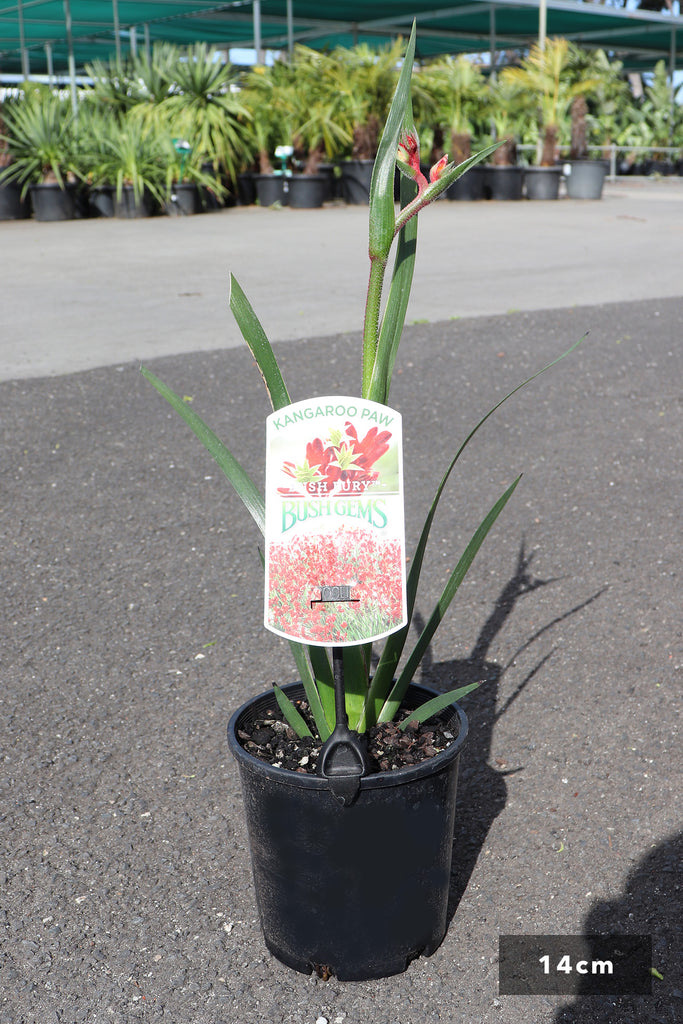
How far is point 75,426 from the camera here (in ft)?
15.7

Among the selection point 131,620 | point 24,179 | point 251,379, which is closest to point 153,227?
point 24,179

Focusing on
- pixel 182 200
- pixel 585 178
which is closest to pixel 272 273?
pixel 182 200

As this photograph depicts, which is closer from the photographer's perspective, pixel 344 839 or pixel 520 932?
pixel 344 839

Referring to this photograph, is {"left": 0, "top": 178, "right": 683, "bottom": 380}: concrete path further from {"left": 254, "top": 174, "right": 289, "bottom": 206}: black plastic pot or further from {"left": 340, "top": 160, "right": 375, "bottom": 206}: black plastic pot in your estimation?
{"left": 340, "top": 160, "right": 375, "bottom": 206}: black plastic pot

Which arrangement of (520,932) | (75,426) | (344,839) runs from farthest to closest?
(75,426) → (520,932) → (344,839)

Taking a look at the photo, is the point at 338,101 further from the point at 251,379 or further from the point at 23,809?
the point at 23,809

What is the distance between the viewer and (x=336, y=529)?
1.49 metres

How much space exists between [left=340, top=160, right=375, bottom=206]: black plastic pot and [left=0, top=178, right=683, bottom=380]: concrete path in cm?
141

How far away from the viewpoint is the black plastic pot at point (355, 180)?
14664 mm

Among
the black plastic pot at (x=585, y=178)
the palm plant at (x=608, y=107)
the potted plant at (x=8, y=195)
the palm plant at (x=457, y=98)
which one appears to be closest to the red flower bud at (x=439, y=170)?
the potted plant at (x=8, y=195)

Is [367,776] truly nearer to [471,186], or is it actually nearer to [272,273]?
[272,273]

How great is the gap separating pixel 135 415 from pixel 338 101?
10.7 meters

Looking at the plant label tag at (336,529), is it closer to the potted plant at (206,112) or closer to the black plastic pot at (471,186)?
the potted plant at (206,112)

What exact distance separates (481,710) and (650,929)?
0.80 meters
